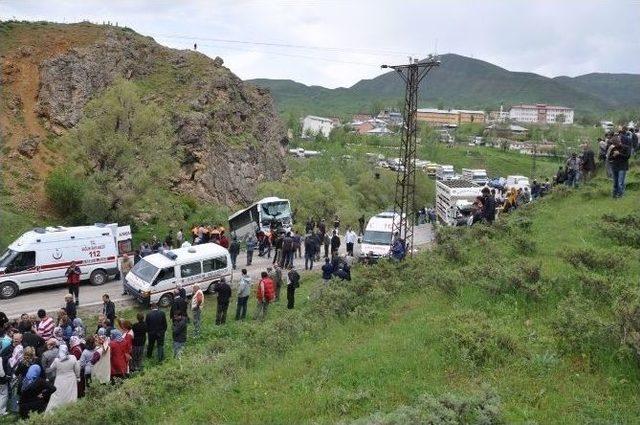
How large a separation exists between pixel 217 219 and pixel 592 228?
29.5 meters

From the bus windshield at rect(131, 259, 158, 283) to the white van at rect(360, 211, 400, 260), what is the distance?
31.3 feet

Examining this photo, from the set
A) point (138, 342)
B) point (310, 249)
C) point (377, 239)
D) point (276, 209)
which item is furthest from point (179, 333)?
point (276, 209)

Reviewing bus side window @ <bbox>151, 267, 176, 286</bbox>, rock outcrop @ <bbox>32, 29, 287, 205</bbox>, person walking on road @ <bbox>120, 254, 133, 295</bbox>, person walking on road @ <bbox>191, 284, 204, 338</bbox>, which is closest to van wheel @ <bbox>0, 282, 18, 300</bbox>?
person walking on road @ <bbox>120, 254, 133, 295</bbox>

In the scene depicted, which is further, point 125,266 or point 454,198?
point 454,198

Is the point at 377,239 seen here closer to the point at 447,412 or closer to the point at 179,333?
the point at 179,333

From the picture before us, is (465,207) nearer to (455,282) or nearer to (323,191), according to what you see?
(323,191)

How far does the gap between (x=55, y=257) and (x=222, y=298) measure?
8765 millimetres

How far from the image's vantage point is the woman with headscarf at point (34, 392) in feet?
35.9

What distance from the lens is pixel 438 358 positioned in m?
9.41

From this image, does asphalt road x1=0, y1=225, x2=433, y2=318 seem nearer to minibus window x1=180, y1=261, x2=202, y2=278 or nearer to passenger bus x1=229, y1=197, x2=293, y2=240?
minibus window x1=180, y1=261, x2=202, y2=278

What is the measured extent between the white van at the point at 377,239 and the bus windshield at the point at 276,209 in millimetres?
9311

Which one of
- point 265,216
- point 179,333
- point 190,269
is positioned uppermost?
point 190,269

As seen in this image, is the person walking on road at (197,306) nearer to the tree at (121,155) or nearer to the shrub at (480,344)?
the shrub at (480,344)

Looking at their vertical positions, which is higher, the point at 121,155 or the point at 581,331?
the point at 121,155
